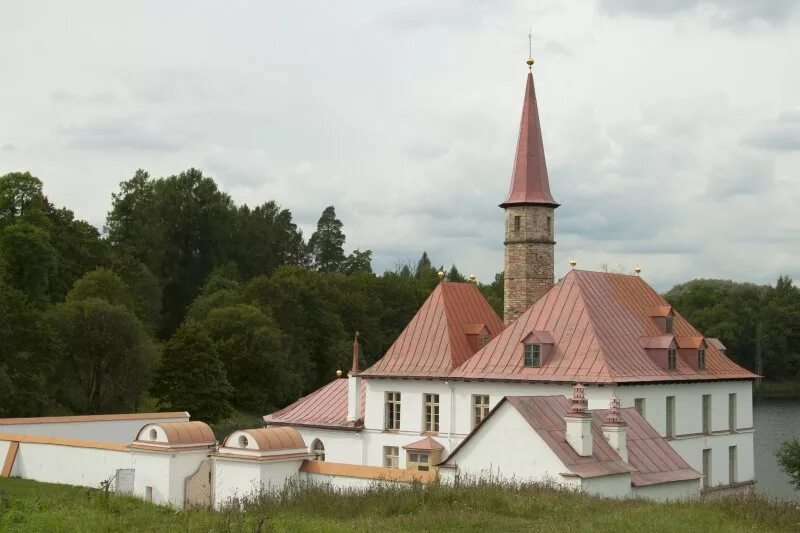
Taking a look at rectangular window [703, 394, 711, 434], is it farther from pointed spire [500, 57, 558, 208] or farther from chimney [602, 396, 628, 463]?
chimney [602, 396, 628, 463]

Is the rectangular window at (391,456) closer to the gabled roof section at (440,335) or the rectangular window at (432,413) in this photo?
the rectangular window at (432,413)

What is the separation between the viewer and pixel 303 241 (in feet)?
323

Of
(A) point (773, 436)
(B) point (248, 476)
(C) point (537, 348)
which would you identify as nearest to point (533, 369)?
(C) point (537, 348)

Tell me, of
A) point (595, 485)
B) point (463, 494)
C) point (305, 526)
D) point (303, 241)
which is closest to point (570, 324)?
point (595, 485)

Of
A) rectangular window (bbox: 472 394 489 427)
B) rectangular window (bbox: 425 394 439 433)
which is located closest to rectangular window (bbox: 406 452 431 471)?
rectangular window (bbox: 425 394 439 433)

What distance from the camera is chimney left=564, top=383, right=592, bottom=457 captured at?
22.3 meters

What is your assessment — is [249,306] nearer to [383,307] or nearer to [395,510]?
[383,307]

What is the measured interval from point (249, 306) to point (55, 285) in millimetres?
12602

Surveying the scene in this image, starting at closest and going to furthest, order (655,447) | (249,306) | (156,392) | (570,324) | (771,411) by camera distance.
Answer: (655,447) < (570,324) < (156,392) < (249,306) < (771,411)

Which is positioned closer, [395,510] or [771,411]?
[395,510]

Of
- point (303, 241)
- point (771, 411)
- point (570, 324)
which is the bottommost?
point (771, 411)

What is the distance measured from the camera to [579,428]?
73.0ft

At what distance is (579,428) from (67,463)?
1205 cm

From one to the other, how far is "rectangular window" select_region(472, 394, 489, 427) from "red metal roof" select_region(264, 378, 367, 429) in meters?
4.90
